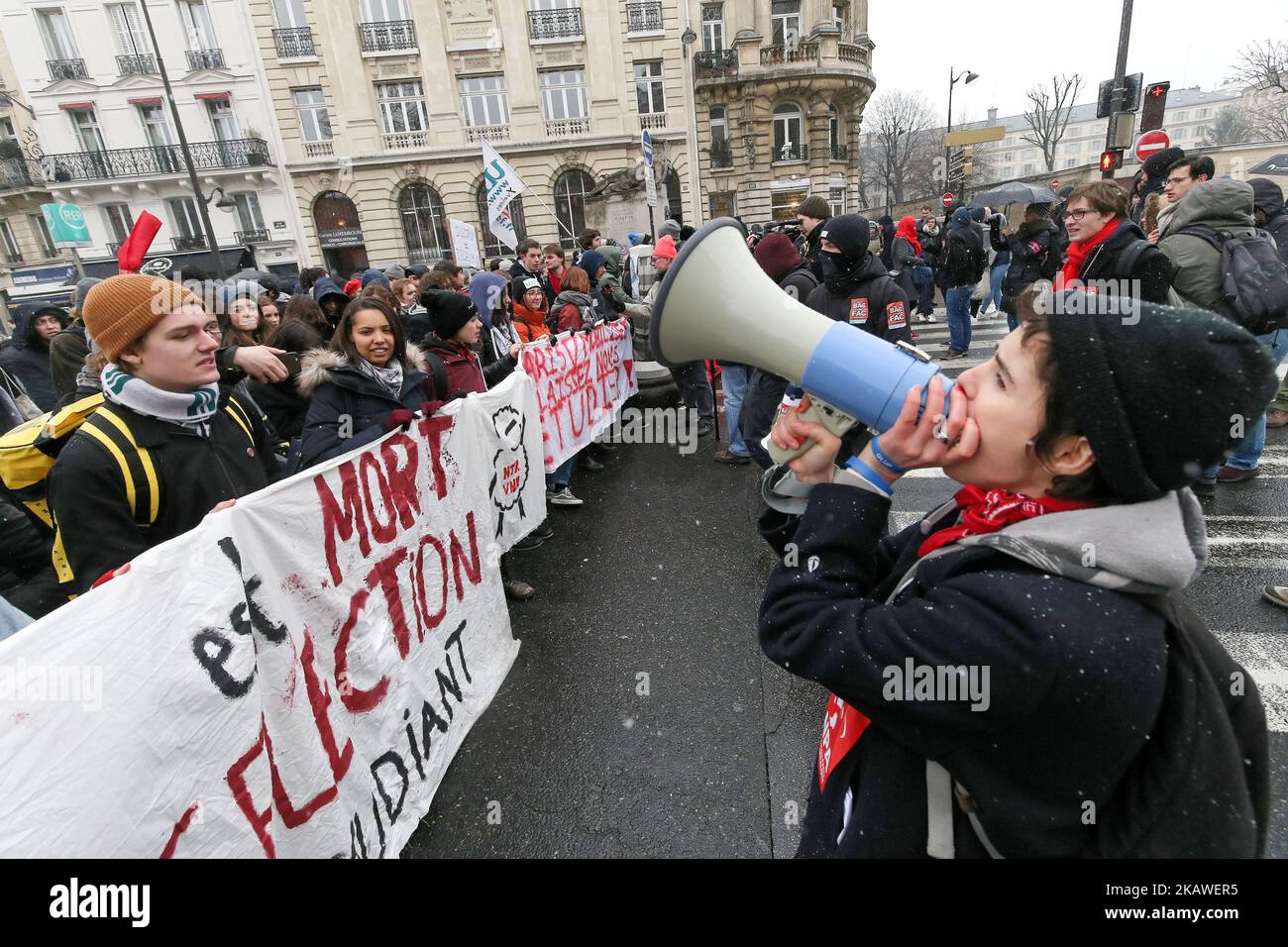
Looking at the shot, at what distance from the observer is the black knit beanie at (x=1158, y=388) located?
729mm

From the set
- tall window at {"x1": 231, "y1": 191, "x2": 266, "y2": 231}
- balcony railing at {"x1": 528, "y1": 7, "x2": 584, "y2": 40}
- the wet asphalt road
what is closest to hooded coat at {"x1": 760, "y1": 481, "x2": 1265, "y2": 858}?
the wet asphalt road

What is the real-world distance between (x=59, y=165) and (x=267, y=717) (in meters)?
34.1

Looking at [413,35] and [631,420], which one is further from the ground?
[413,35]

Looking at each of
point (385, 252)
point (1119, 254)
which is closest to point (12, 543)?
point (1119, 254)

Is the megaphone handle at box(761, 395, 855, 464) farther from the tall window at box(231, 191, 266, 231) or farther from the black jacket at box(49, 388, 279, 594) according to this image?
the tall window at box(231, 191, 266, 231)

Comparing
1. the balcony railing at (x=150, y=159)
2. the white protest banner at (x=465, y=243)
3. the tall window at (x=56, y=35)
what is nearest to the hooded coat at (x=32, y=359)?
the white protest banner at (x=465, y=243)

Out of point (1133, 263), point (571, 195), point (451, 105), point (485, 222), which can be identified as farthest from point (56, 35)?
point (1133, 263)

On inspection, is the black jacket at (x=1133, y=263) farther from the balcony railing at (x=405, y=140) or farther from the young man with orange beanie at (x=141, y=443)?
the balcony railing at (x=405, y=140)

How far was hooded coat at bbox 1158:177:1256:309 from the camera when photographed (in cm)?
373

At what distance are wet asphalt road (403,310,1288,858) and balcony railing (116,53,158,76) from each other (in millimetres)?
32255

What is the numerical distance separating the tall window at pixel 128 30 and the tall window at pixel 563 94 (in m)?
15.5

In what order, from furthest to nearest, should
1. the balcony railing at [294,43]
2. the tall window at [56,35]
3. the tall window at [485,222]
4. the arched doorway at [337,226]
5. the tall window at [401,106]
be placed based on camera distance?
1. the tall window at [485,222]
2. the arched doorway at [337,226]
3. the tall window at [401,106]
4. the tall window at [56,35]
5. the balcony railing at [294,43]

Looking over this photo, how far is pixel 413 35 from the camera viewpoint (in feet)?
79.7
